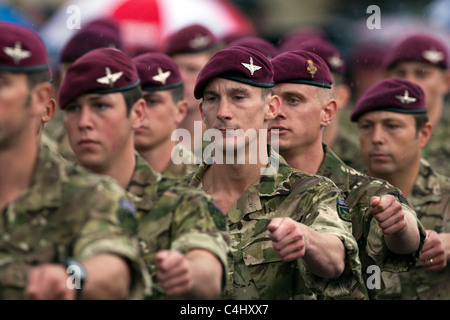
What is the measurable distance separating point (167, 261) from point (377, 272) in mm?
3526

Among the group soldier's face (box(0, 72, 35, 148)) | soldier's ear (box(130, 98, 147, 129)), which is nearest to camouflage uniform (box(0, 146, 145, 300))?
soldier's face (box(0, 72, 35, 148))

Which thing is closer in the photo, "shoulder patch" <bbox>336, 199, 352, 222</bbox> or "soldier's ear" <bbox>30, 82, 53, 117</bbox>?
"soldier's ear" <bbox>30, 82, 53, 117</bbox>

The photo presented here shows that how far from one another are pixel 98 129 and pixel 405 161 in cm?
398

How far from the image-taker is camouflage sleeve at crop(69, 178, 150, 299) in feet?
18.9

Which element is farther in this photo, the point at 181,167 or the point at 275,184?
the point at 181,167

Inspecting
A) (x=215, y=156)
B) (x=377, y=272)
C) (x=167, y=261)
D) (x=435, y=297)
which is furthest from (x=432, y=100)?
(x=167, y=261)

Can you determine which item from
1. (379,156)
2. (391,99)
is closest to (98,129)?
(379,156)

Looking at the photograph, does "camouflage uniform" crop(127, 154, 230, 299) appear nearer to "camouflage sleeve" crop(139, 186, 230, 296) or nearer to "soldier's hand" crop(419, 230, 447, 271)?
"camouflage sleeve" crop(139, 186, 230, 296)

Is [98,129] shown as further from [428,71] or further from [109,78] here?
[428,71]

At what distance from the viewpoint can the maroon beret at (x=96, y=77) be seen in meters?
7.09

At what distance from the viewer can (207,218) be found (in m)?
6.69

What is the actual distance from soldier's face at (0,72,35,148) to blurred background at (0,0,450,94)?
4497 mm

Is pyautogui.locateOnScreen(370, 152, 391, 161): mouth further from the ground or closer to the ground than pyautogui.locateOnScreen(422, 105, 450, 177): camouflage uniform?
closer to the ground

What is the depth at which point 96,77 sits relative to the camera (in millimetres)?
7105
